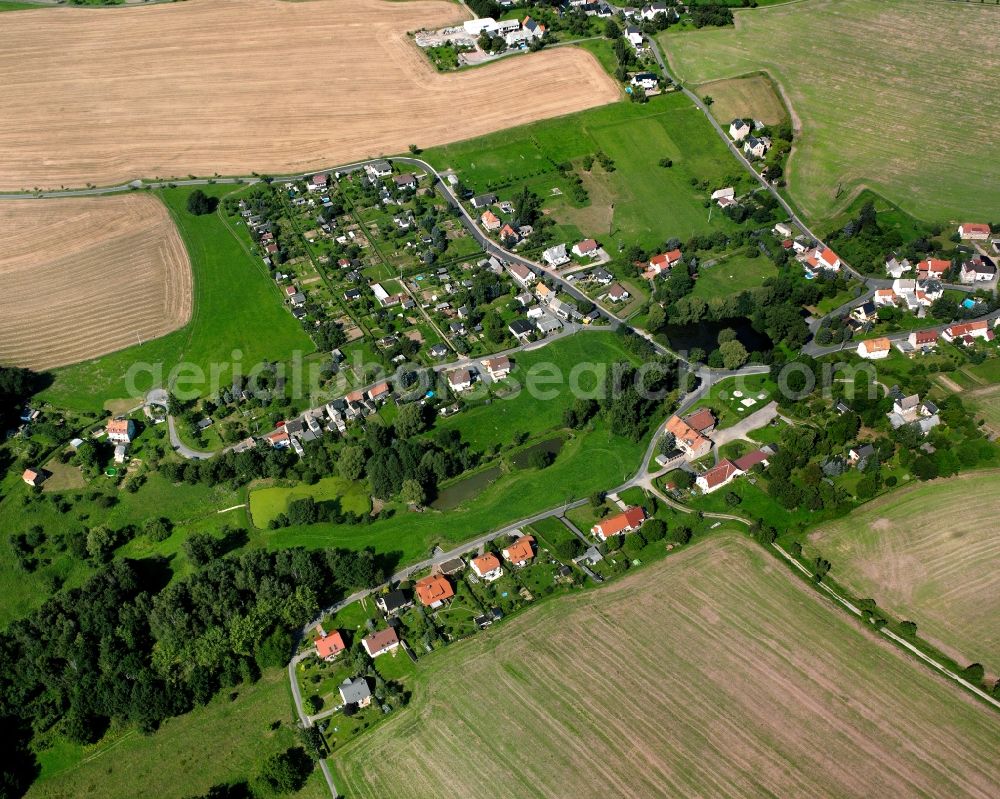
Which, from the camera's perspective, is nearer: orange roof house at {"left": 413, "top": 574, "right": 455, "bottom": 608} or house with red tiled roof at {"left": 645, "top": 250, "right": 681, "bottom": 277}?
orange roof house at {"left": 413, "top": 574, "right": 455, "bottom": 608}

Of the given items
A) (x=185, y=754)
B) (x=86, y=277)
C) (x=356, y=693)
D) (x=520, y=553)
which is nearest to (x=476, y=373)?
(x=520, y=553)

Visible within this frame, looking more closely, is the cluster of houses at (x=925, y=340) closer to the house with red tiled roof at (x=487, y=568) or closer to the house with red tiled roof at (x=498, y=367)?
the house with red tiled roof at (x=498, y=367)

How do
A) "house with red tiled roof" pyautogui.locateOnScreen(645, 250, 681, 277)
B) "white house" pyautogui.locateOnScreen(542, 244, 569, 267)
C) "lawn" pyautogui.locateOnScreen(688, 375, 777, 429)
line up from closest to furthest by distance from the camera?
"lawn" pyautogui.locateOnScreen(688, 375, 777, 429)
"house with red tiled roof" pyautogui.locateOnScreen(645, 250, 681, 277)
"white house" pyautogui.locateOnScreen(542, 244, 569, 267)

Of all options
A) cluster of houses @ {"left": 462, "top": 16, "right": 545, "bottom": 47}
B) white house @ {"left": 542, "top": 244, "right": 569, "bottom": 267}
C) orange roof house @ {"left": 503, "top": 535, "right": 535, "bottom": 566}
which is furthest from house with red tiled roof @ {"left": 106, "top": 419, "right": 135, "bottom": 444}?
cluster of houses @ {"left": 462, "top": 16, "right": 545, "bottom": 47}

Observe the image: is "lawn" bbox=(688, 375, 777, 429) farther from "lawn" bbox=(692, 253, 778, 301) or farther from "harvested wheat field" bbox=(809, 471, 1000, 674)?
"harvested wheat field" bbox=(809, 471, 1000, 674)

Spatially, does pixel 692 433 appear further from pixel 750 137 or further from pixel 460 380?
pixel 750 137

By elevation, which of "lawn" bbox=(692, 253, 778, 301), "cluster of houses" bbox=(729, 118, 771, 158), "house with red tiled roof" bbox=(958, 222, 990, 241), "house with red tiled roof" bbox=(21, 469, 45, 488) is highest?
"cluster of houses" bbox=(729, 118, 771, 158)

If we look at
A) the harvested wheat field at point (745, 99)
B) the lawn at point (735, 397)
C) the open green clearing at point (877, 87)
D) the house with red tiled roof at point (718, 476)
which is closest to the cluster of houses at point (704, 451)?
the house with red tiled roof at point (718, 476)
